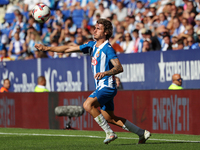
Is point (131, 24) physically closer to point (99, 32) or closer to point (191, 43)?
point (191, 43)

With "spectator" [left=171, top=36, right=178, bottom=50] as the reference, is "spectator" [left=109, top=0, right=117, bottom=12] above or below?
above

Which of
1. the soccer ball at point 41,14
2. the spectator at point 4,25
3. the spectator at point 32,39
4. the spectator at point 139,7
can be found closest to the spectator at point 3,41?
the spectator at point 4,25

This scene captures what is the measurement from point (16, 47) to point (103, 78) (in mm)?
12565

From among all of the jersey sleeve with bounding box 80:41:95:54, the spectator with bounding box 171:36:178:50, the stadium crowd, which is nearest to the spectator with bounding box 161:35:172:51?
the stadium crowd

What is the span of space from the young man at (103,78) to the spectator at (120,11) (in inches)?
394

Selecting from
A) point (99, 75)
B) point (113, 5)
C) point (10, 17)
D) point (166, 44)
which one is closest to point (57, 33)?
point (113, 5)

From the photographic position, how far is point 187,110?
33.7 ft

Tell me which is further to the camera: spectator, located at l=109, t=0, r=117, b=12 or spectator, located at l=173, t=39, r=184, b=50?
spectator, located at l=109, t=0, r=117, b=12

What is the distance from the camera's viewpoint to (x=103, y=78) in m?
7.14

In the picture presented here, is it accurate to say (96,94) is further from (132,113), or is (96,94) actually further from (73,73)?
(73,73)

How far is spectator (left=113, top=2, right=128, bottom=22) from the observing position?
682 inches

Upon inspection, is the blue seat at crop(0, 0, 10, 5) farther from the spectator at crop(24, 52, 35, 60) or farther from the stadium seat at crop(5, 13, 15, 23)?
the spectator at crop(24, 52, 35, 60)

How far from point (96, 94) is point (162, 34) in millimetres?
7124

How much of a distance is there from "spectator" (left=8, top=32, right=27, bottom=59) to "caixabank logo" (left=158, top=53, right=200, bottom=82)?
25.8 feet
